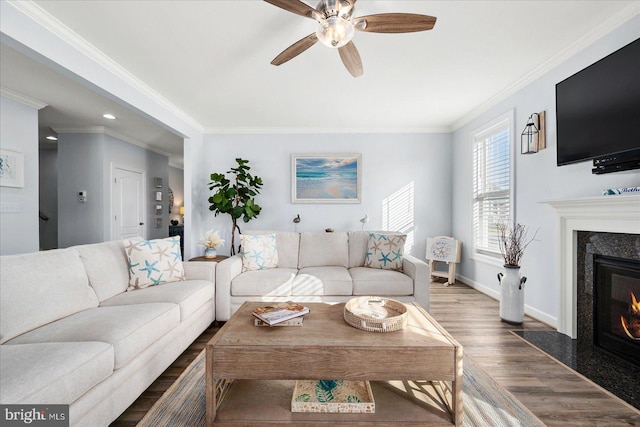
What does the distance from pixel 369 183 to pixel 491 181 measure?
1727 mm

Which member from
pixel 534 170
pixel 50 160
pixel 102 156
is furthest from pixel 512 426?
pixel 50 160

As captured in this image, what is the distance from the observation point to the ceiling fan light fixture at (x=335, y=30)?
1.62m

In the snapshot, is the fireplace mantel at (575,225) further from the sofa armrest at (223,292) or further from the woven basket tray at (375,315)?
the sofa armrest at (223,292)

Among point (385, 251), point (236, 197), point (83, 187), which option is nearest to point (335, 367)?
point (385, 251)

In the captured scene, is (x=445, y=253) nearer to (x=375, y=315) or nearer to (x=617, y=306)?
(x=617, y=306)

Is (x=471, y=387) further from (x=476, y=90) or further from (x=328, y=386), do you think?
(x=476, y=90)

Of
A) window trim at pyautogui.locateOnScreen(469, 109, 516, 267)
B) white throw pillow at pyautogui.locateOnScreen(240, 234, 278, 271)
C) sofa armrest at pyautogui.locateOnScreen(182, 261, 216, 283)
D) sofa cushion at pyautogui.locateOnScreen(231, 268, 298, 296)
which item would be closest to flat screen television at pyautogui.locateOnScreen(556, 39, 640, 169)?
window trim at pyautogui.locateOnScreen(469, 109, 516, 267)

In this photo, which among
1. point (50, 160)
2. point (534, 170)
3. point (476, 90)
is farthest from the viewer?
point (50, 160)

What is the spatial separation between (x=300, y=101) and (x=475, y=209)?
9.36ft

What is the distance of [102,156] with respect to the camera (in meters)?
4.68

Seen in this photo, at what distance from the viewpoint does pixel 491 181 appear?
366cm

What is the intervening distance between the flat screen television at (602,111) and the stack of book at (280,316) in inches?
96.3

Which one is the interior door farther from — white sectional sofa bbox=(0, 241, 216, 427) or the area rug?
the area rug

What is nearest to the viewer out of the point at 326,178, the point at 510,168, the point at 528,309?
the point at 528,309
